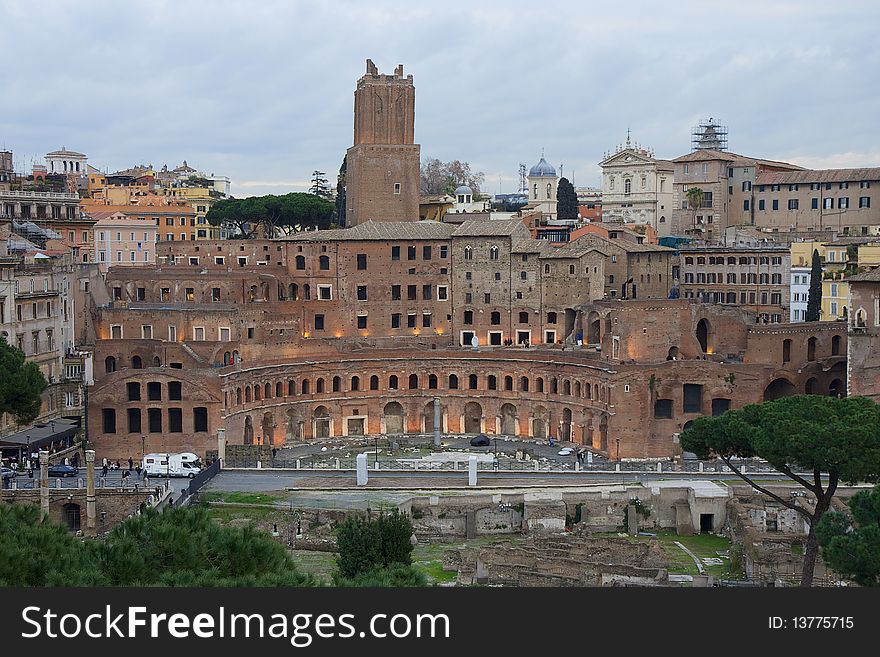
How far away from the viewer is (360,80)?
8275 cm

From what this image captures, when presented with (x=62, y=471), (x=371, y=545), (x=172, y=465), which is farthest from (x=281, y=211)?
(x=371, y=545)

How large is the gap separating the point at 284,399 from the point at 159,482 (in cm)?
1513

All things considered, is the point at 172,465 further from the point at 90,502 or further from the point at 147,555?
the point at 147,555

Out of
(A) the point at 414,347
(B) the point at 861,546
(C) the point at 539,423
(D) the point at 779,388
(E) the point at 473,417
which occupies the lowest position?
(C) the point at 539,423

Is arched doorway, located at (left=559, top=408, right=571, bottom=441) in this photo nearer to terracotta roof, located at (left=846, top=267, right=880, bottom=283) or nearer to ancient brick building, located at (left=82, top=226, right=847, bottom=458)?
ancient brick building, located at (left=82, top=226, right=847, bottom=458)

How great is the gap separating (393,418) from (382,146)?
18.8 m

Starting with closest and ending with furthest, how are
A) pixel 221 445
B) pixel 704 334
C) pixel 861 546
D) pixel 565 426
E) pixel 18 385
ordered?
pixel 861 546 < pixel 18 385 < pixel 221 445 < pixel 565 426 < pixel 704 334

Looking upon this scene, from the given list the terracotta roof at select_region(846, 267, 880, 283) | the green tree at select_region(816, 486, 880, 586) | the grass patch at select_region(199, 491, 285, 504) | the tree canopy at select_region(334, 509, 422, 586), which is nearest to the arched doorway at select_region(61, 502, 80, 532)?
the grass patch at select_region(199, 491, 285, 504)

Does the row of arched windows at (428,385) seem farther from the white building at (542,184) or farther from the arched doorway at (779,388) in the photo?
the white building at (542,184)

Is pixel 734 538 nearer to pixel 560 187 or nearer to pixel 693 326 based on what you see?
pixel 693 326

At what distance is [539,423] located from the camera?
227 ft

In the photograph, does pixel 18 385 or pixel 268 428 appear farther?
pixel 268 428

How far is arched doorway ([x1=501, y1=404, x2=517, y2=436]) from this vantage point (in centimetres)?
7000

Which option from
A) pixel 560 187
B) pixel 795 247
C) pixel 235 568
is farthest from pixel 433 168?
pixel 235 568
